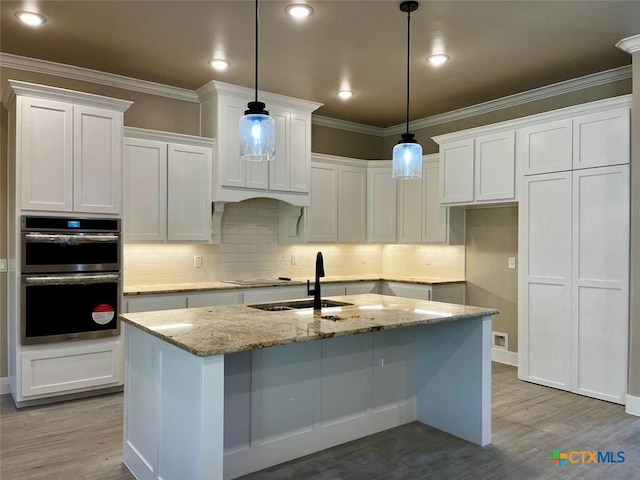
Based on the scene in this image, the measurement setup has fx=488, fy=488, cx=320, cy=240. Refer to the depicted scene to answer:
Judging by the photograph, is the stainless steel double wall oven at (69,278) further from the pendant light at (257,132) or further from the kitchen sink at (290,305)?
the pendant light at (257,132)

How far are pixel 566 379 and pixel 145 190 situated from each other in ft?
13.5

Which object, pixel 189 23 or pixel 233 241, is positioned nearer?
pixel 189 23

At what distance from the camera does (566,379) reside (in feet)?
13.9

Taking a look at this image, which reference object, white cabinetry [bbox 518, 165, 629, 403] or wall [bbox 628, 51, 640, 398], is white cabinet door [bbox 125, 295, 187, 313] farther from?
wall [bbox 628, 51, 640, 398]

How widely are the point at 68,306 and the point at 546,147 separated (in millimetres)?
4278

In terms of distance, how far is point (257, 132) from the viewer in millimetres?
2602

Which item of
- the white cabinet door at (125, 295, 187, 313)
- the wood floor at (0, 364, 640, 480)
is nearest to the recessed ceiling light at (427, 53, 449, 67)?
the wood floor at (0, 364, 640, 480)

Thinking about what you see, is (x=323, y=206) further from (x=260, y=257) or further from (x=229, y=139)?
(x=229, y=139)

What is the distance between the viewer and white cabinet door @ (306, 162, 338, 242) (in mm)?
5688

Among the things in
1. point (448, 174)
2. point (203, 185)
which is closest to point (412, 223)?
point (448, 174)

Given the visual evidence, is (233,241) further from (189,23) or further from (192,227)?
(189,23)

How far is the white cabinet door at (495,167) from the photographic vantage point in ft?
15.4

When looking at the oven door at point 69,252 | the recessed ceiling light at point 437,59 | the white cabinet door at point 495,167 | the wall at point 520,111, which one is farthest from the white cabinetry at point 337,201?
the oven door at point 69,252

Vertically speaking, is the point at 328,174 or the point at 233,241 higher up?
the point at 328,174
